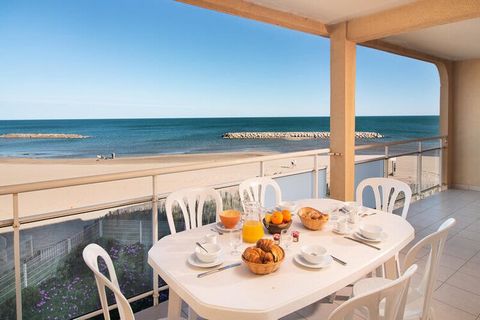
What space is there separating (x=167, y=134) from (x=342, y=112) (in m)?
20.7

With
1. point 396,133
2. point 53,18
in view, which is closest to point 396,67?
point 396,133

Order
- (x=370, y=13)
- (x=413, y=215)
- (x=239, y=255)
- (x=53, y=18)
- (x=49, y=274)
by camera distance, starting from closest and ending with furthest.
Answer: (x=239, y=255), (x=49, y=274), (x=370, y=13), (x=413, y=215), (x=53, y=18)

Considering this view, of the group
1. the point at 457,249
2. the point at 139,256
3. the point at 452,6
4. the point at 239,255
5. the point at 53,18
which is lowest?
the point at 457,249

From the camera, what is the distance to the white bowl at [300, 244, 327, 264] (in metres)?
1.26

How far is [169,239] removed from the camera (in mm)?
1555

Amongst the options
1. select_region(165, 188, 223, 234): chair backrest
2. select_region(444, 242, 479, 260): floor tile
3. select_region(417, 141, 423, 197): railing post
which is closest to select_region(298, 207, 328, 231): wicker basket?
select_region(165, 188, 223, 234): chair backrest

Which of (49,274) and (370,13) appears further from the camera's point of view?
(370,13)

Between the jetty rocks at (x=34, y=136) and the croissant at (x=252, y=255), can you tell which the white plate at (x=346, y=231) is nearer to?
the croissant at (x=252, y=255)

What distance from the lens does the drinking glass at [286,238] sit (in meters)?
1.48

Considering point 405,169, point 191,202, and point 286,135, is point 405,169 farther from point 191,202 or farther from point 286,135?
point 286,135

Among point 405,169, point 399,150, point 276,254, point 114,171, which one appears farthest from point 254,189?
point 114,171

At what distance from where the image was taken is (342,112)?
10.8 ft

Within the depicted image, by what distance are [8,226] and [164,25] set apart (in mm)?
19295

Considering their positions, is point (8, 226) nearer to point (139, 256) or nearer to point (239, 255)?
point (139, 256)
